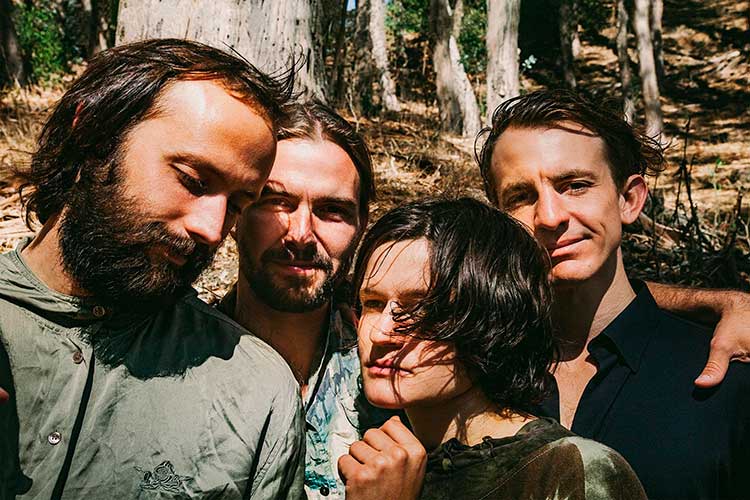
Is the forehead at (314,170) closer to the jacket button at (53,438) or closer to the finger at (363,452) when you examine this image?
the finger at (363,452)

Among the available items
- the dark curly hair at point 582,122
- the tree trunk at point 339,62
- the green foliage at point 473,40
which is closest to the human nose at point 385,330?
the dark curly hair at point 582,122

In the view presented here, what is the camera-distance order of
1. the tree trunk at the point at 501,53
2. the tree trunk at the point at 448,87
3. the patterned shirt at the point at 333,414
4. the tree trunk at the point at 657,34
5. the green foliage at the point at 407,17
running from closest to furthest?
the patterned shirt at the point at 333,414 → the tree trunk at the point at 501,53 → the tree trunk at the point at 448,87 → the tree trunk at the point at 657,34 → the green foliage at the point at 407,17

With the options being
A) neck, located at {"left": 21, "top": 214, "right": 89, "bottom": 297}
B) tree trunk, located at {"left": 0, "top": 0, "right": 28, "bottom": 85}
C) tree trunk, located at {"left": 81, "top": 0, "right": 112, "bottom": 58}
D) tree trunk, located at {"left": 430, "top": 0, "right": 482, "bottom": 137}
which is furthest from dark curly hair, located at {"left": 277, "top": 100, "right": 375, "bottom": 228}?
tree trunk, located at {"left": 0, "top": 0, "right": 28, "bottom": 85}

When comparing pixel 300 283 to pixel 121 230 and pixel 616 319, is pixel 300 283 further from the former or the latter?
pixel 616 319

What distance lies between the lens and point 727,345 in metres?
2.71

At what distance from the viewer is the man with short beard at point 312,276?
3107 mm

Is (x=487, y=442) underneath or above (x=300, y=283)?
underneath

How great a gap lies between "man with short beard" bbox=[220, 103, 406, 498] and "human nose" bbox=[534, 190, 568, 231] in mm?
795

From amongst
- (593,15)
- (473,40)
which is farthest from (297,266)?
(593,15)

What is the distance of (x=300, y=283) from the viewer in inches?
125

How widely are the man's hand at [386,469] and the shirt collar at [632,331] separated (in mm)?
914

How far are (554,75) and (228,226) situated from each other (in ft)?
90.8

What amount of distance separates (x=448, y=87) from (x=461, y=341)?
1332 centimetres

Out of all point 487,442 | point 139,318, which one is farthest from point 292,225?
point 487,442
